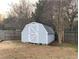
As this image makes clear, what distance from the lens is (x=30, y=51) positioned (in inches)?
70.9

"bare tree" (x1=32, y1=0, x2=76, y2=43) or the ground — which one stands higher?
"bare tree" (x1=32, y1=0, x2=76, y2=43)

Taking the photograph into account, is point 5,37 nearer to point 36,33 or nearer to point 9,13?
point 9,13

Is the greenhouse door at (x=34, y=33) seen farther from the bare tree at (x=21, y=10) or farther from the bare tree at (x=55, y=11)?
the bare tree at (x=21, y=10)

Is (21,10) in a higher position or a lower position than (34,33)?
higher

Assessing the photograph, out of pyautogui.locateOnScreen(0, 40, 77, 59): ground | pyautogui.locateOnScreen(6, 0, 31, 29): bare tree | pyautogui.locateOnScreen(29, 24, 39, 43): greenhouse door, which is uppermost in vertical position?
pyautogui.locateOnScreen(6, 0, 31, 29): bare tree

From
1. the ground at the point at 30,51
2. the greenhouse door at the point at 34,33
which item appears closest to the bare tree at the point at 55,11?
the ground at the point at 30,51

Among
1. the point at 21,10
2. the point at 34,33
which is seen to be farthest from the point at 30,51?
the point at 34,33

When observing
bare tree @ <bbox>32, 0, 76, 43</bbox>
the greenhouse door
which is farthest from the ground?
the greenhouse door

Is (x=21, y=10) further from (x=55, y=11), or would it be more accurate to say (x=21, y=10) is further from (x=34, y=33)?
(x=34, y=33)

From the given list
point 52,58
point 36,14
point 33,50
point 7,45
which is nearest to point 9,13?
point 36,14

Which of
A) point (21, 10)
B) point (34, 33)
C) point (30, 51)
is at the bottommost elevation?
point (30, 51)

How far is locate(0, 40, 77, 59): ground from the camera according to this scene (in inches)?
66.1

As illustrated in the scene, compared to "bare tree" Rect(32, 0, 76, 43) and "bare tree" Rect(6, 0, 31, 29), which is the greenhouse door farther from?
"bare tree" Rect(6, 0, 31, 29)

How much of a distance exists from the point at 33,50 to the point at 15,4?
547mm
